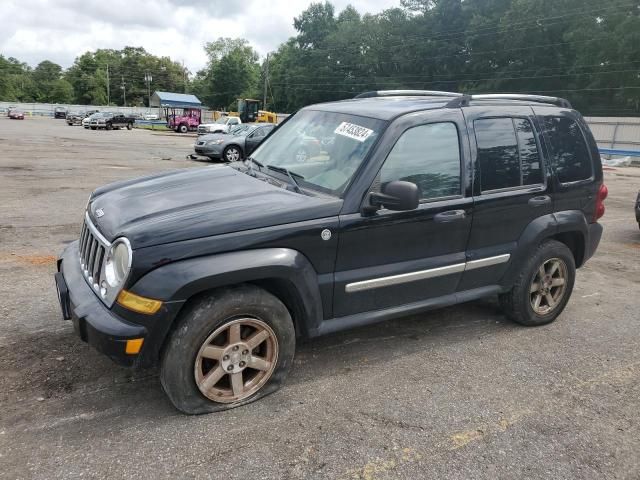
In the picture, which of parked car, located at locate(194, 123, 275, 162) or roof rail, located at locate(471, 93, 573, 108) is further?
parked car, located at locate(194, 123, 275, 162)

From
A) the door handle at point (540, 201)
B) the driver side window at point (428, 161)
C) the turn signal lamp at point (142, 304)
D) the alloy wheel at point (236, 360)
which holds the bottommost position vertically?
the alloy wheel at point (236, 360)

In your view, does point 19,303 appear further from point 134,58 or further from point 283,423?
point 134,58

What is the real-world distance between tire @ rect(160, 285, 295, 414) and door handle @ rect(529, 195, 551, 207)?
7.36ft

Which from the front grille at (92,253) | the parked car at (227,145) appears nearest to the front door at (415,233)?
the front grille at (92,253)

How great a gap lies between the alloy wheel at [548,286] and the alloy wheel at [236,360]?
244 cm

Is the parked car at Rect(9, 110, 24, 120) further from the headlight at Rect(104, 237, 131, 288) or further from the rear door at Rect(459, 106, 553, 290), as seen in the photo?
the rear door at Rect(459, 106, 553, 290)

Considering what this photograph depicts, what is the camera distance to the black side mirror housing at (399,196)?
312cm

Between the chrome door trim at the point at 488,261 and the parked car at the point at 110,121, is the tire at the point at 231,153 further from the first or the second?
the parked car at the point at 110,121

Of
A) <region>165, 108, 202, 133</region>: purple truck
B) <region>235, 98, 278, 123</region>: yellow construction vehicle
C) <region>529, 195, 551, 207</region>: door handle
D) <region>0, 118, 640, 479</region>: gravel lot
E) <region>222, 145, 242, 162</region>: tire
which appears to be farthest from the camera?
<region>235, 98, 278, 123</region>: yellow construction vehicle

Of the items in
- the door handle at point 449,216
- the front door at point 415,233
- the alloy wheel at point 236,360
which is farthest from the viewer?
the door handle at point 449,216

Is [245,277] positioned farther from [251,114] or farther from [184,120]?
[184,120]

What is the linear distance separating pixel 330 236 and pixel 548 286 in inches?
93.1

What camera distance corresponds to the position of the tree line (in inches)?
1866

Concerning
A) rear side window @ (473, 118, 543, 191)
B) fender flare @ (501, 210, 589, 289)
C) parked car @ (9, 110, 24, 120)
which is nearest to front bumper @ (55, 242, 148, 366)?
rear side window @ (473, 118, 543, 191)
